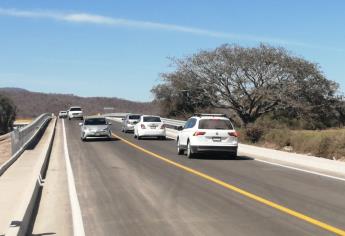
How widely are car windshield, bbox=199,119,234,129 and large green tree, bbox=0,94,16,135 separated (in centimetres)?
10158

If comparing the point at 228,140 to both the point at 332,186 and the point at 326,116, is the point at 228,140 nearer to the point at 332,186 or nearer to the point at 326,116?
the point at 332,186

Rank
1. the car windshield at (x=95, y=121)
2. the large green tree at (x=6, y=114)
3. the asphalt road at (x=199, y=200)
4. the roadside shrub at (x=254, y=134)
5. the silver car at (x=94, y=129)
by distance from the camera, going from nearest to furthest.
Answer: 1. the asphalt road at (x=199, y=200)
2. the roadside shrub at (x=254, y=134)
3. the silver car at (x=94, y=129)
4. the car windshield at (x=95, y=121)
5. the large green tree at (x=6, y=114)

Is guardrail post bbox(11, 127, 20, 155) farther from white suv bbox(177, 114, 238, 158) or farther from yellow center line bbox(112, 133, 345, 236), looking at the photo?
yellow center line bbox(112, 133, 345, 236)

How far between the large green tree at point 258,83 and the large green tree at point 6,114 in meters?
66.0

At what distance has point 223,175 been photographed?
17.1m

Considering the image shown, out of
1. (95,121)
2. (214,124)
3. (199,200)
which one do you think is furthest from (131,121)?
(199,200)

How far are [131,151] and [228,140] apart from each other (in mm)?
5930

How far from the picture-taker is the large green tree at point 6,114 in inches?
4957

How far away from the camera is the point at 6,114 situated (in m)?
133

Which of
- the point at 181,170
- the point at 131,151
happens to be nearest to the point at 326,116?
the point at 131,151

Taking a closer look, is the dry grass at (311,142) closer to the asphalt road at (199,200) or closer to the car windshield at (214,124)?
the car windshield at (214,124)

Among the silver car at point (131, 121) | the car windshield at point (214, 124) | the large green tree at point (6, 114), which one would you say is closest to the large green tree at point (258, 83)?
the silver car at point (131, 121)

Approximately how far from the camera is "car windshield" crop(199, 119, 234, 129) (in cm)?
2367

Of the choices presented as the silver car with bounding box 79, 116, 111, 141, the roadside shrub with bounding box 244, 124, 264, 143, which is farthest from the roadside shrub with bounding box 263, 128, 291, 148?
the silver car with bounding box 79, 116, 111, 141
